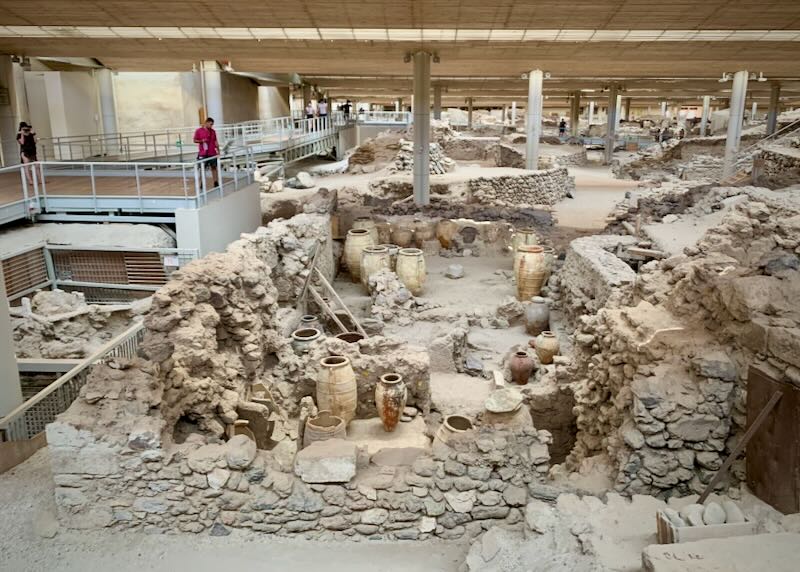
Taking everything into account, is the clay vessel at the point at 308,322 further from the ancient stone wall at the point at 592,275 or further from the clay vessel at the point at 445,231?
the clay vessel at the point at 445,231

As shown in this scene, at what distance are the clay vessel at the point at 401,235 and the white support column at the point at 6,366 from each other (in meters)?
10.0

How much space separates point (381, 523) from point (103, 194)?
726 cm

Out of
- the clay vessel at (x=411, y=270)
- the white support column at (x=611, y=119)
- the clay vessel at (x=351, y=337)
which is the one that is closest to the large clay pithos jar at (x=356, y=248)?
the clay vessel at (x=411, y=270)

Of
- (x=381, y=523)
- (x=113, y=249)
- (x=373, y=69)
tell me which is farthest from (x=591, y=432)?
(x=373, y=69)

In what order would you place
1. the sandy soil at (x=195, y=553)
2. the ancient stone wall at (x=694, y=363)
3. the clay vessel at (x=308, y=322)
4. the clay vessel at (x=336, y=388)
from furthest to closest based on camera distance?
the clay vessel at (x=308, y=322) → the clay vessel at (x=336, y=388) → the ancient stone wall at (x=694, y=363) → the sandy soil at (x=195, y=553)

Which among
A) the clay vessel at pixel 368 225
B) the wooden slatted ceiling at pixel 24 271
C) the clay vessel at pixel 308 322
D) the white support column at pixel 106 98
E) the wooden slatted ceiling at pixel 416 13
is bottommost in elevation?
the clay vessel at pixel 308 322

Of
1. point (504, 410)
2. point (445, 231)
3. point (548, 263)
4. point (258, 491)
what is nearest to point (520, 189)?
point (445, 231)

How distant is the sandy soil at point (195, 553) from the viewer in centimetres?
449

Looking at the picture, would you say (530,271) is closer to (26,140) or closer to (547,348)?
(547,348)

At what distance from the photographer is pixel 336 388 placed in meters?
7.01

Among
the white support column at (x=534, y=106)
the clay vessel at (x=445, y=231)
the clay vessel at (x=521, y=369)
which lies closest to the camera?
the clay vessel at (x=521, y=369)

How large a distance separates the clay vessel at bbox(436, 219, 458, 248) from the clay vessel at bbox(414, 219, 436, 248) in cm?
24

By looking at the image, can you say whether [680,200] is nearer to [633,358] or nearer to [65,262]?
[633,358]

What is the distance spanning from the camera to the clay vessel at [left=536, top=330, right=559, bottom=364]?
31.4 feet
